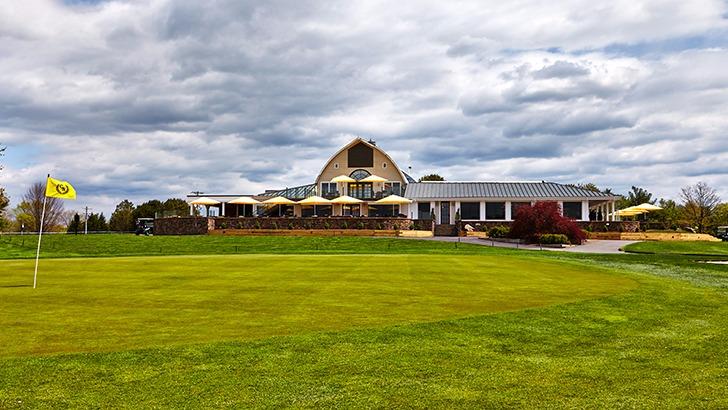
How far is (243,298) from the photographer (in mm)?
15242

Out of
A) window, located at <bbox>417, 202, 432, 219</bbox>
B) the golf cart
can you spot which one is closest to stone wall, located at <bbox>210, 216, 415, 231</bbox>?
window, located at <bbox>417, 202, 432, 219</bbox>

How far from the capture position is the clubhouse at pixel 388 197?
72.0 meters

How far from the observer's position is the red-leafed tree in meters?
53.5

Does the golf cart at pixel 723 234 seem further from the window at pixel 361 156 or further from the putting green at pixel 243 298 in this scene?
the putting green at pixel 243 298

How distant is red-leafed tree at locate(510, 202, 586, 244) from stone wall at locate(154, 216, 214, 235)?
31.5 m

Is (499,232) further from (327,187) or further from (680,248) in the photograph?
(327,187)

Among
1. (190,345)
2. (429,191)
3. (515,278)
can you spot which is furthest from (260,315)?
(429,191)

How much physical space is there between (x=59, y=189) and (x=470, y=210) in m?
57.7

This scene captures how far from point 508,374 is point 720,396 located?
244cm

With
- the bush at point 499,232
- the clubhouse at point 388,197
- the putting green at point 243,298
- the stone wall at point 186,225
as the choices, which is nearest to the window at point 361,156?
the clubhouse at point 388,197

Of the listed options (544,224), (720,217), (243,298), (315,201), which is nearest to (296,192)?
(315,201)

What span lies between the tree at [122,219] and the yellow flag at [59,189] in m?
79.7

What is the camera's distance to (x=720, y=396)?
24.3 ft

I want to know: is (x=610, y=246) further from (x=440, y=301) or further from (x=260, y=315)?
(x=260, y=315)
